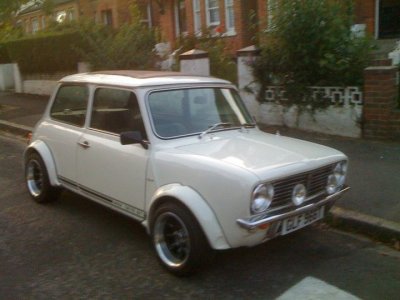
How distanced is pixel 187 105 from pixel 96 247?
161 centimetres

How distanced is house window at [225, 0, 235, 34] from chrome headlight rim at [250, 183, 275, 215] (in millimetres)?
15958

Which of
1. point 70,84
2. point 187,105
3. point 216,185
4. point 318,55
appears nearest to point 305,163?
point 216,185

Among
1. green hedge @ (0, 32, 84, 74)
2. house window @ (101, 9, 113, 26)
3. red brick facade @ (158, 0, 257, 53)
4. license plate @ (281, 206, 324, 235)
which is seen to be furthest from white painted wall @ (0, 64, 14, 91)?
license plate @ (281, 206, 324, 235)

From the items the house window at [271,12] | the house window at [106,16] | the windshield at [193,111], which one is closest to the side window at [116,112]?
the windshield at [193,111]

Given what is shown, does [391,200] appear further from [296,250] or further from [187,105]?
[187,105]

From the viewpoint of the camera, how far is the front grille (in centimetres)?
399

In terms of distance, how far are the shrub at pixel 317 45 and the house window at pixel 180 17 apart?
13.6 meters

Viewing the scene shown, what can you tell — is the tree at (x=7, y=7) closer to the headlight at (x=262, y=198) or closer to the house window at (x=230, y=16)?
the house window at (x=230, y=16)

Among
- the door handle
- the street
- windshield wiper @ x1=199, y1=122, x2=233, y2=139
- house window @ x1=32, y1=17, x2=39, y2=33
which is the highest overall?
house window @ x1=32, y1=17, x2=39, y2=33

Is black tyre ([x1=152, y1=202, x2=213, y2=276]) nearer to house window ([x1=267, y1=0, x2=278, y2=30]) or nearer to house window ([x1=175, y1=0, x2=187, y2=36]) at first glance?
house window ([x1=267, y1=0, x2=278, y2=30])

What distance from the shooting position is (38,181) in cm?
630

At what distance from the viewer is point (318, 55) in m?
8.74

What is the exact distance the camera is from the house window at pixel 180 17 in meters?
22.1

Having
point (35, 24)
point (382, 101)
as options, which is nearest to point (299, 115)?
point (382, 101)
